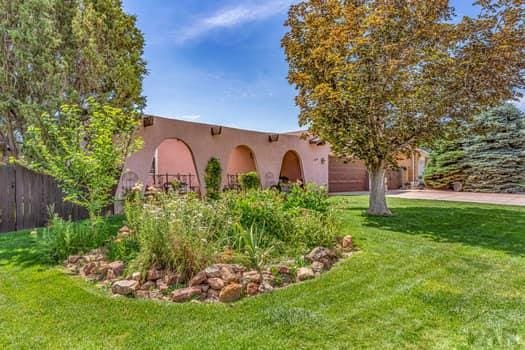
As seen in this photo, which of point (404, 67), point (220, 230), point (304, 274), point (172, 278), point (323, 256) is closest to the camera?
point (172, 278)

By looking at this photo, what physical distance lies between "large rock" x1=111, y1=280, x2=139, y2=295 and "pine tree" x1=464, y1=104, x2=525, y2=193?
18.3 m

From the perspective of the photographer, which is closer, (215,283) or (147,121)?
(215,283)

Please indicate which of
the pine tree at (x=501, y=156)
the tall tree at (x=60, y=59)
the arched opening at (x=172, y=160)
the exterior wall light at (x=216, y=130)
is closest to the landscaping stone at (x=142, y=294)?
the tall tree at (x=60, y=59)

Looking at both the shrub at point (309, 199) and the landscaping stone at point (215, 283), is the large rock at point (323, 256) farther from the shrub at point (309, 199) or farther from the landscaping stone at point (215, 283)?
the shrub at point (309, 199)

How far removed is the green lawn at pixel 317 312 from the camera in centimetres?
273

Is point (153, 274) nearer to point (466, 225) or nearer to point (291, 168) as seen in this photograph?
point (466, 225)

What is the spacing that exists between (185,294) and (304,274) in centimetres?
146

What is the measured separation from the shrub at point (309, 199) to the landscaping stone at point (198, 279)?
10.2 ft

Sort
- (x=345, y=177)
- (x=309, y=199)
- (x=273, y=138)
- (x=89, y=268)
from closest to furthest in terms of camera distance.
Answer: (x=89, y=268) < (x=309, y=199) < (x=273, y=138) < (x=345, y=177)

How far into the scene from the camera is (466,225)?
308 inches

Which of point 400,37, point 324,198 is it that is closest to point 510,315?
point 324,198

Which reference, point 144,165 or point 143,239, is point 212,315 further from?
point 144,165

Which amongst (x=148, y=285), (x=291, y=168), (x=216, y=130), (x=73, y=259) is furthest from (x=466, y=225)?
(x=291, y=168)

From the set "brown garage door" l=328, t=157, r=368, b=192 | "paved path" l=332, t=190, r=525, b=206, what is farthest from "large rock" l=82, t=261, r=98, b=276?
"brown garage door" l=328, t=157, r=368, b=192
